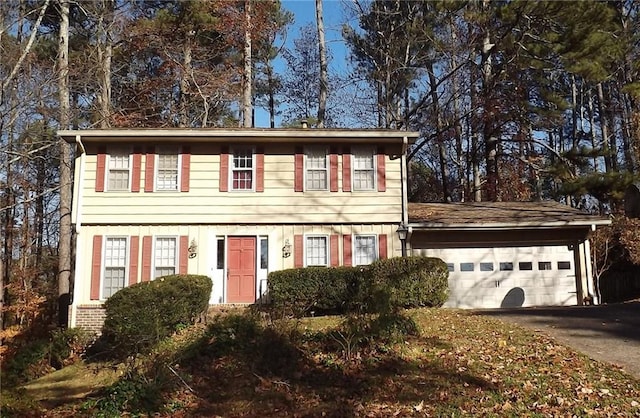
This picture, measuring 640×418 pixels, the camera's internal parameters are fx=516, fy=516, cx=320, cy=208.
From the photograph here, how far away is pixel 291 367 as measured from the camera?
7977mm

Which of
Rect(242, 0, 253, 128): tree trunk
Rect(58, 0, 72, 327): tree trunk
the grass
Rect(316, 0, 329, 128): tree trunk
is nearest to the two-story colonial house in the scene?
the grass

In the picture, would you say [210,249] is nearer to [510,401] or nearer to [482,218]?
[482,218]

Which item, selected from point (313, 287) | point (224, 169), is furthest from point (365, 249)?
point (224, 169)

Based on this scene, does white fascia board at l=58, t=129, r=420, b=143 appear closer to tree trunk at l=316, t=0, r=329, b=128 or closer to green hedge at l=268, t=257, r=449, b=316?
green hedge at l=268, t=257, r=449, b=316

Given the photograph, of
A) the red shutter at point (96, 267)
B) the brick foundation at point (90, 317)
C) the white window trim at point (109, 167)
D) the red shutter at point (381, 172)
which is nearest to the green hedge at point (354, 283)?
the red shutter at point (381, 172)

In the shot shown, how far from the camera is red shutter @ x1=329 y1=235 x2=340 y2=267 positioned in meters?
14.0

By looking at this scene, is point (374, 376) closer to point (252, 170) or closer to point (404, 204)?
point (404, 204)

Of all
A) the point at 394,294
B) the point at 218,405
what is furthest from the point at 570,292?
the point at 218,405

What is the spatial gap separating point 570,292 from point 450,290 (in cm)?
349

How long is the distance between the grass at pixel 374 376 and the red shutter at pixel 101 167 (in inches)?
229

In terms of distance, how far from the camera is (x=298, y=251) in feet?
46.0

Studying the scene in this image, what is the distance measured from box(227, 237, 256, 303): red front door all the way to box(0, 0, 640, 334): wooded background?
292 inches

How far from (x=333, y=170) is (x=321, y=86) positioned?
10.5 meters

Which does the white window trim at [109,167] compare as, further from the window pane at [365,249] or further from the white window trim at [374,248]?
the window pane at [365,249]
